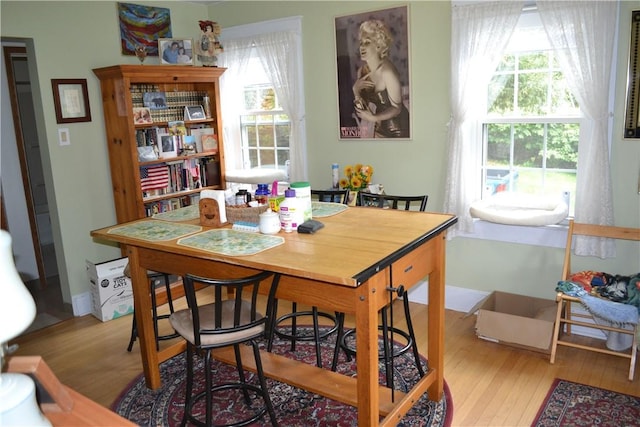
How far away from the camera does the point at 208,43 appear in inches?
187

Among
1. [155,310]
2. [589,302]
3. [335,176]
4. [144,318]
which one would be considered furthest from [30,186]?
[589,302]

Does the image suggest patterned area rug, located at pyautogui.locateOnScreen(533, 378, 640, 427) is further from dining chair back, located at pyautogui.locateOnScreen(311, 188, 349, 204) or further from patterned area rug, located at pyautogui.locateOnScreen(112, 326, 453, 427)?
dining chair back, located at pyautogui.locateOnScreen(311, 188, 349, 204)

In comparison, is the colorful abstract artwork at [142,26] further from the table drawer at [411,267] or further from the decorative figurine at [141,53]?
the table drawer at [411,267]

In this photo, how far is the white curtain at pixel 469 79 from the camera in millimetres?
3429

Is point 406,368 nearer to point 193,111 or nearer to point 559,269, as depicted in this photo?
point 559,269

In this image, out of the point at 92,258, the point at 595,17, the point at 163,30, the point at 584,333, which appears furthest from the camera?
the point at 163,30

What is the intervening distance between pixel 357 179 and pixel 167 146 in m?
1.72

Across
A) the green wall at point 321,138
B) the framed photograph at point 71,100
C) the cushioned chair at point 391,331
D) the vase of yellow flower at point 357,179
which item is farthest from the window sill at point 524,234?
the framed photograph at point 71,100

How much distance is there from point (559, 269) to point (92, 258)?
3623 millimetres

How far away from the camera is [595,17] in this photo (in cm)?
308

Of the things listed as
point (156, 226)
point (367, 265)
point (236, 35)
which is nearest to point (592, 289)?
point (367, 265)

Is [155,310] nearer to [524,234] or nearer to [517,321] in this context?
[517,321]

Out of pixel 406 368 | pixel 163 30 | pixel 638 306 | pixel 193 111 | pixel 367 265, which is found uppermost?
pixel 163 30

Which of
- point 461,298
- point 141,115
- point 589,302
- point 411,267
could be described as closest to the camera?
point 411,267
